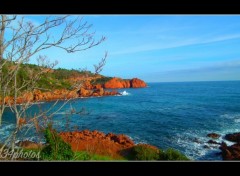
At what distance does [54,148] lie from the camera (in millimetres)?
3729

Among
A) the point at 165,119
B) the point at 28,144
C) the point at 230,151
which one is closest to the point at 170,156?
the point at 230,151

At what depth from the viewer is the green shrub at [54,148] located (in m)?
3.59

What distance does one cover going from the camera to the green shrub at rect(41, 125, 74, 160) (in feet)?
11.8

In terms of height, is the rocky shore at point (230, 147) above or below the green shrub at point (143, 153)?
below

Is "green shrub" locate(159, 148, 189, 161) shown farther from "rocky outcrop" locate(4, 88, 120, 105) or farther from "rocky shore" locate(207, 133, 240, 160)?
"rocky outcrop" locate(4, 88, 120, 105)

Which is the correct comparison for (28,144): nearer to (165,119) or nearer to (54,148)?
(54,148)

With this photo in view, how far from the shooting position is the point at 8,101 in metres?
3.07
